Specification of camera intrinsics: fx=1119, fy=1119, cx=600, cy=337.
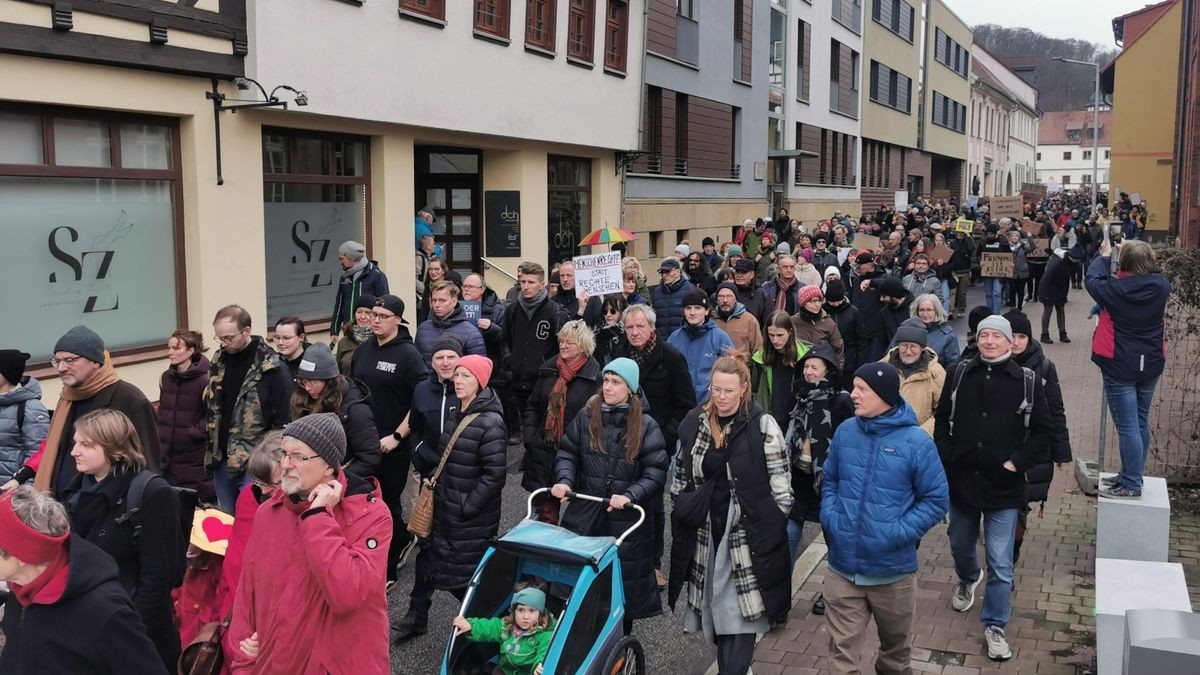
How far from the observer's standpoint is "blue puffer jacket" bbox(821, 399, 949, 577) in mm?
5473

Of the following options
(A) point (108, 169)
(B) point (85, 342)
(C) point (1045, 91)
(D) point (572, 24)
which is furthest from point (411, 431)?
(C) point (1045, 91)

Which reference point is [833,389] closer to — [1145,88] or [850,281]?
[850,281]

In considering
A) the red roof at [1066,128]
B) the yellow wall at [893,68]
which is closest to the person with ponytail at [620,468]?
the yellow wall at [893,68]

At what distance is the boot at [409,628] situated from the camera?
22.3 ft

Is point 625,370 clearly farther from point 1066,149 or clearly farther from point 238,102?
point 1066,149

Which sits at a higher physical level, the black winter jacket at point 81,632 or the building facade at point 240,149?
the building facade at point 240,149

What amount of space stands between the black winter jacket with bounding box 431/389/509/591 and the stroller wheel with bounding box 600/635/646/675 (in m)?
1.15

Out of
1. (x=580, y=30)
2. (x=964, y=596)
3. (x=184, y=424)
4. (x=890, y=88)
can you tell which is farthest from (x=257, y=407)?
(x=890, y=88)

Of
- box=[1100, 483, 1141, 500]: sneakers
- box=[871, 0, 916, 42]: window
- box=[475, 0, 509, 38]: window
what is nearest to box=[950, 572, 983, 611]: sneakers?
box=[1100, 483, 1141, 500]: sneakers

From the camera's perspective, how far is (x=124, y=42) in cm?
1034

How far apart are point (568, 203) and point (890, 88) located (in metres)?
30.7

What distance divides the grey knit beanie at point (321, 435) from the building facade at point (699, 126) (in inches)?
667

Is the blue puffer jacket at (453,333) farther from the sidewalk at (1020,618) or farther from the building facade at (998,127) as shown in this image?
the building facade at (998,127)

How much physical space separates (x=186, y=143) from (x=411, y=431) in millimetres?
5631
